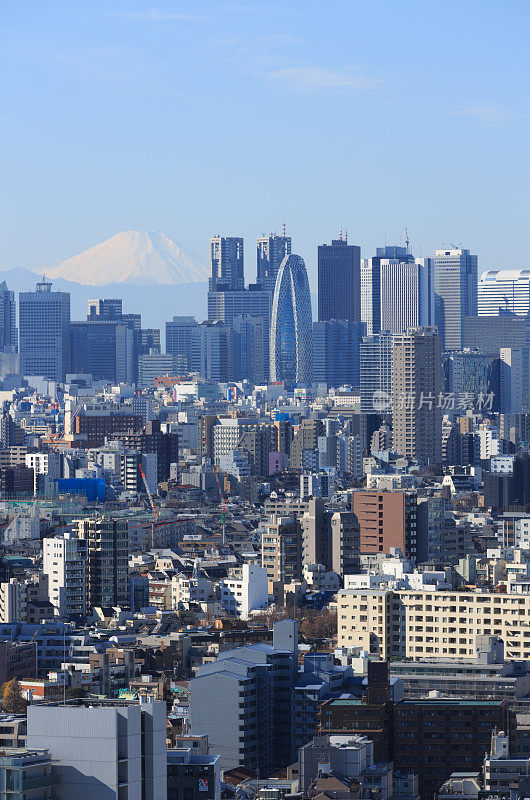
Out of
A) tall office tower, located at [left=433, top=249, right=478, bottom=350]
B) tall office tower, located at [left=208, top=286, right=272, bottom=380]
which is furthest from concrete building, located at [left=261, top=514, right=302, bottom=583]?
tall office tower, located at [left=208, top=286, right=272, bottom=380]

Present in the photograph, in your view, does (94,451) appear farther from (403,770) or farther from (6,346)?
(6,346)

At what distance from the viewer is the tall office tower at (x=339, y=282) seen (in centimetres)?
16438

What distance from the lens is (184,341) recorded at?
173000 mm

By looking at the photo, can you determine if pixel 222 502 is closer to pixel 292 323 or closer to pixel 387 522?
pixel 387 522

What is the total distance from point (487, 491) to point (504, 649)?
35.3 m

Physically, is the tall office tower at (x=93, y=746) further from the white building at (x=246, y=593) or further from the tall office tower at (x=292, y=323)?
the tall office tower at (x=292, y=323)

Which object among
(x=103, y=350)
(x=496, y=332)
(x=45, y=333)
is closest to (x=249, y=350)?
(x=103, y=350)

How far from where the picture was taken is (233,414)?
115 metres

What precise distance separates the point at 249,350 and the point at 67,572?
129019 millimetres

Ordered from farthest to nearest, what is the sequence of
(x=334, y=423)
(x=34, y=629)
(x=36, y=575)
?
(x=334, y=423) → (x=36, y=575) → (x=34, y=629)

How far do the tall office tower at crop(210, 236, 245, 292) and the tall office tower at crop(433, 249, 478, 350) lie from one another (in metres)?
18.2

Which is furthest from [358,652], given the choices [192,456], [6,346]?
[6,346]

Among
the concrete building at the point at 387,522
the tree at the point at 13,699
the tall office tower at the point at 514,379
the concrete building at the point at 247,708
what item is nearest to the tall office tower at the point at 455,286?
the tall office tower at the point at 514,379

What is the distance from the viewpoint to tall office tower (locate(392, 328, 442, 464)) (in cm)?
9181
